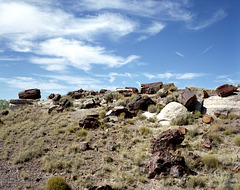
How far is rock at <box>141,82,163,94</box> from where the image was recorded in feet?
85.6

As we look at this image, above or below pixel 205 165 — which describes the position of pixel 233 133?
above

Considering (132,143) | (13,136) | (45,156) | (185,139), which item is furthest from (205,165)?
(13,136)

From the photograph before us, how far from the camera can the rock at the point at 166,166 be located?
8.37m

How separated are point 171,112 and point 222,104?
498 centimetres

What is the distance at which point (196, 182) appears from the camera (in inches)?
302

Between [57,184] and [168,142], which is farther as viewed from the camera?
[168,142]

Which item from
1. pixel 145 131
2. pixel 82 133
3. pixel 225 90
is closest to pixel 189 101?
pixel 225 90

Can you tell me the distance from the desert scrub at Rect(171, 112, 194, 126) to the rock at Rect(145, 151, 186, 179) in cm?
668

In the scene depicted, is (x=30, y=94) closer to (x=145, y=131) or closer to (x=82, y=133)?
(x=82, y=133)

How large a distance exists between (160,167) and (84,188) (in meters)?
3.71

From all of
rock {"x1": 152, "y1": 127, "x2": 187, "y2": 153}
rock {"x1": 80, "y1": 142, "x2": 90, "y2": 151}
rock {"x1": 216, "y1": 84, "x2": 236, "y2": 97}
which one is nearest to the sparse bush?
rock {"x1": 152, "y1": 127, "x2": 187, "y2": 153}

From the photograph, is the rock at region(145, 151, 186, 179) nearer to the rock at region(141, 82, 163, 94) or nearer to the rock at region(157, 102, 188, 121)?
the rock at region(157, 102, 188, 121)

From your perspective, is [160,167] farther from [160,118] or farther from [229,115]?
[229,115]

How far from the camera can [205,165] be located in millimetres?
8766
